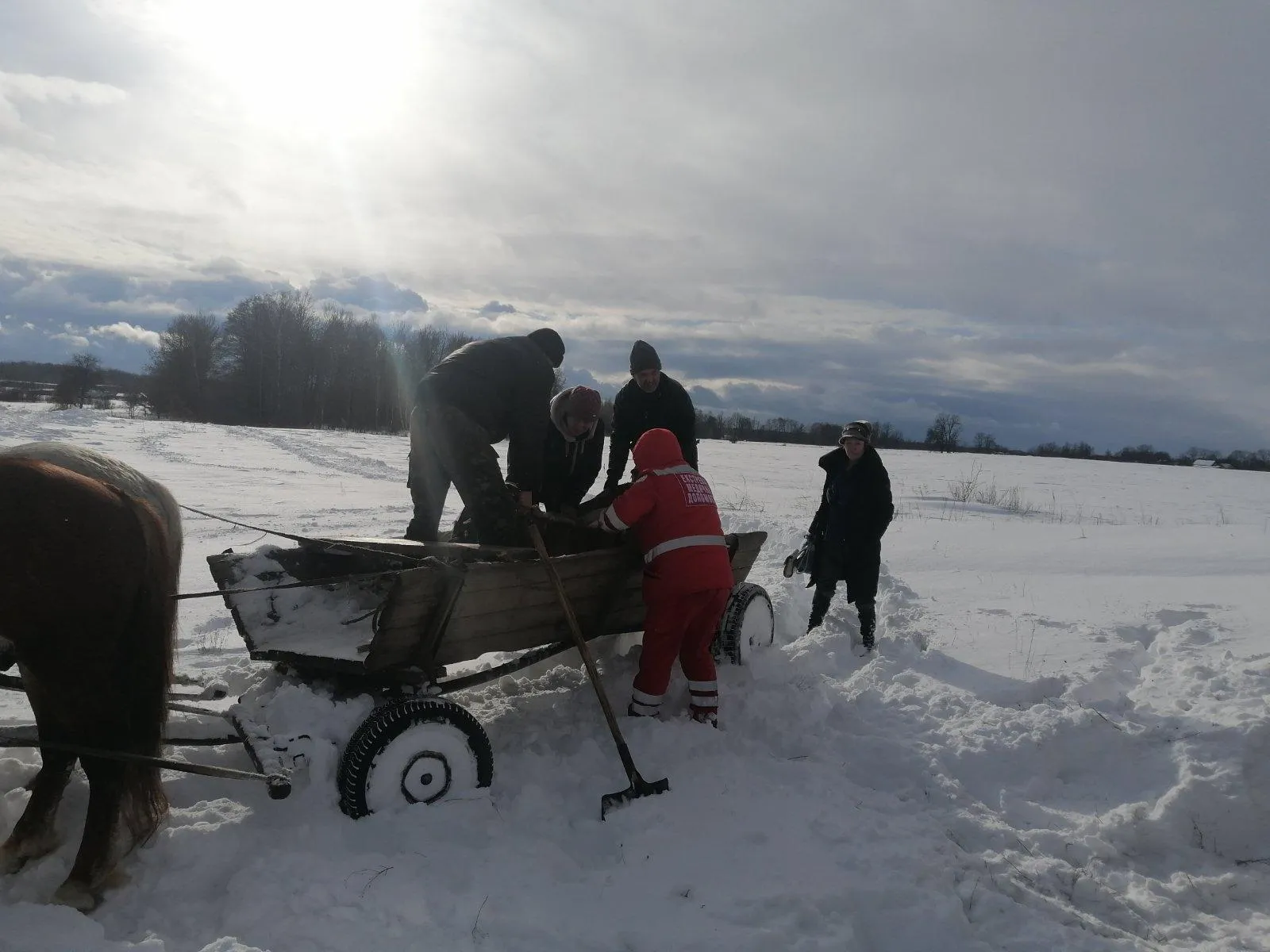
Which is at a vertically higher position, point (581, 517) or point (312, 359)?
point (312, 359)

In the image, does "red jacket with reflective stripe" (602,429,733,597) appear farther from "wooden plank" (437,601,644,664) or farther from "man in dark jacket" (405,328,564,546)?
"man in dark jacket" (405,328,564,546)

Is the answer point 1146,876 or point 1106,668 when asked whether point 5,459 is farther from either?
point 1106,668

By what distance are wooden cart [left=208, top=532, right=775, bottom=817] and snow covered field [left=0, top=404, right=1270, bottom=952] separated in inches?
6.8

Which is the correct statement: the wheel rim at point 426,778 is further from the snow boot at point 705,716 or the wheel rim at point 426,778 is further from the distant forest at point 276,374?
the distant forest at point 276,374

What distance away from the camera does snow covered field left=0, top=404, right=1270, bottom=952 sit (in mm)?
2598

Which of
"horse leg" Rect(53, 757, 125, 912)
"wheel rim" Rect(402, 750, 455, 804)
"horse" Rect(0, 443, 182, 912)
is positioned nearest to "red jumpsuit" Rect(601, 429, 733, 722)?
"wheel rim" Rect(402, 750, 455, 804)

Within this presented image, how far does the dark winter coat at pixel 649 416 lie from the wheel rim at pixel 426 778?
102 inches

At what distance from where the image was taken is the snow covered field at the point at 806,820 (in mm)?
2598

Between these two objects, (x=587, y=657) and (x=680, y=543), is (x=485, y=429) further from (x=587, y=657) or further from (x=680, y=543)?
(x=587, y=657)

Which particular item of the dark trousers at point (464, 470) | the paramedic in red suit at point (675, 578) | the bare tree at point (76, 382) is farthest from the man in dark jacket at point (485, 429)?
the bare tree at point (76, 382)

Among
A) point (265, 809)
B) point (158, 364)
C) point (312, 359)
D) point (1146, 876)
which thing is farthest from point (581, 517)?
point (158, 364)

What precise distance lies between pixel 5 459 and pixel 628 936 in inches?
106

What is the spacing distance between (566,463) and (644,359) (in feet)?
3.05

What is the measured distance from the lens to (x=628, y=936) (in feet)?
8.41
